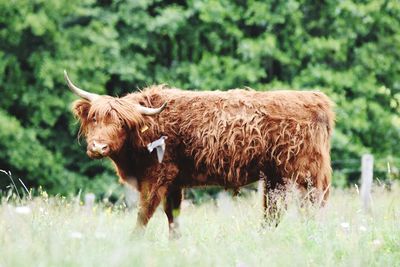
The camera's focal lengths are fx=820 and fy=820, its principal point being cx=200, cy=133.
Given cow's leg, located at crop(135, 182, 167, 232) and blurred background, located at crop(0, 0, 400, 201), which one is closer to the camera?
cow's leg, located at crop(135, 182, 167, 232)

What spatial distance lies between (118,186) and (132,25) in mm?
3884

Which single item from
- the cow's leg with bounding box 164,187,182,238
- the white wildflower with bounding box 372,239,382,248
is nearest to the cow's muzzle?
the cow's leg with bounding box 164,187,182,238

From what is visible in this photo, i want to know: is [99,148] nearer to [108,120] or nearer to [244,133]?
[108,120]

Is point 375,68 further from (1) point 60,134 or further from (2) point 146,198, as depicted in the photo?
(2) point 146,198

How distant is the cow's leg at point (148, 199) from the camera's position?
752 centimetres

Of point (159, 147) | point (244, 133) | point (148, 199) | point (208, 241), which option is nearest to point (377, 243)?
point (208, 241)

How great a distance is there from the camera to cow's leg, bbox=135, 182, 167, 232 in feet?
Answer: 24.7

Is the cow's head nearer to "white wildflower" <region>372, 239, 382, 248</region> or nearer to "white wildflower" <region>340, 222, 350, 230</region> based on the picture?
"white wildflower" <region>340, 222, 350, 230</region>

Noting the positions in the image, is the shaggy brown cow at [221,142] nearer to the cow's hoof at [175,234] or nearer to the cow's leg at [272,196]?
the cow's leg at [272,196]

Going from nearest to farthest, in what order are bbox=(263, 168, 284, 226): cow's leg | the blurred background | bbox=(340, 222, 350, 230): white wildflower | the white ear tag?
bbox=(340, 222, 350, 230): white wildflower, bbox=(263, 168, 284, 226): cow's leg, the white ear tag, the blurred background

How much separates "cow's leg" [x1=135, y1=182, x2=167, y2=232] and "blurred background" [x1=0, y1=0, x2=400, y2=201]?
1049cm

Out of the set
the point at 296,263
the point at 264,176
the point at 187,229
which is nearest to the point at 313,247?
the point at 296,263

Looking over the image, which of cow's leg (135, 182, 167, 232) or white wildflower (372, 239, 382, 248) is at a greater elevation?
white wildflower (372, 239, 382, 248)

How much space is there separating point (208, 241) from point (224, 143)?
6.55 feet
